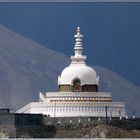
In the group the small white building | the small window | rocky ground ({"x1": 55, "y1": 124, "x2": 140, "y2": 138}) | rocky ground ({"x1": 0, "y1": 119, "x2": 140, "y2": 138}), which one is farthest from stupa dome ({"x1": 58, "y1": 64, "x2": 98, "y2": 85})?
rocky ground ({"x1": 55, "y1": 124, "x2": 140, "y2": 138})

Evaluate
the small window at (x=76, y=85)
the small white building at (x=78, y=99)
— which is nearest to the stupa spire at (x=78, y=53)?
the small white building at (x=78, y=99)

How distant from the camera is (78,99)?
552 ft

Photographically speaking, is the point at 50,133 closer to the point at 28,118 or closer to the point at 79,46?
the point at 28,118

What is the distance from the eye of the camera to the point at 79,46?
17312 centimetres

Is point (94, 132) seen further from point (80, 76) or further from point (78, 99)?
point (80, 76)

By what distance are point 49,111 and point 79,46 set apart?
7306 millimetres

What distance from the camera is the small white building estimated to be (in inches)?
6599

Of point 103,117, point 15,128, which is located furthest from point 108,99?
point 15,128

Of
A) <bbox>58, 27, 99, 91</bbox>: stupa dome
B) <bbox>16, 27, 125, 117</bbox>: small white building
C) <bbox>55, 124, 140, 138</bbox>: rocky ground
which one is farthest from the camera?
<bbox>58, 27, 99, 91</bbox>: stupa dome

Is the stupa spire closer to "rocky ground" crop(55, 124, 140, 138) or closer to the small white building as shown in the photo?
the small white building

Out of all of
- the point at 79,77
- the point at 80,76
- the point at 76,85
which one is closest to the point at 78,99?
the point at 76,85

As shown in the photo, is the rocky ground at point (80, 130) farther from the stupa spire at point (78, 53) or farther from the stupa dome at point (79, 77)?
the stupa spire at point (78, 53)

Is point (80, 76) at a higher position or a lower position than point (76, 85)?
higher

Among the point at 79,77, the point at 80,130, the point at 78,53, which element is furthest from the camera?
the point at 78,53
